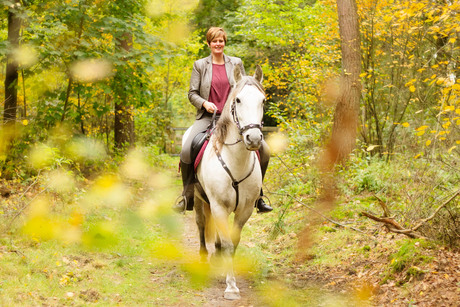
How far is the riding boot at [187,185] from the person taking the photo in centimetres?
669

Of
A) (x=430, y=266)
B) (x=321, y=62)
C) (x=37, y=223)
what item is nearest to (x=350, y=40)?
(x=321, y=62)

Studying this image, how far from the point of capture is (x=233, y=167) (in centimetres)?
564

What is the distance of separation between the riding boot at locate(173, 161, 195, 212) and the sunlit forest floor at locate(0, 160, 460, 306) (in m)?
0.96

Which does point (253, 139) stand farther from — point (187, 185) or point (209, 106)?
point (187, 185)

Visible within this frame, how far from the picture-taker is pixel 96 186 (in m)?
10.8

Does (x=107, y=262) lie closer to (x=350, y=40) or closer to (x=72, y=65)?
(x=72, y=65)

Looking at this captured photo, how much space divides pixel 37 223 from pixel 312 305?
171 inches

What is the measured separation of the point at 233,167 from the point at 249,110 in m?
0.87

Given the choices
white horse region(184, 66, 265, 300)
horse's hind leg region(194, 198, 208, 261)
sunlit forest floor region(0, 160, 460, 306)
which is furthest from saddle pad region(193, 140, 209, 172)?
sunlit forest floor region(0, 160, 460, 306)

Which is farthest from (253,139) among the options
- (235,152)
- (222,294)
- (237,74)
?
(222,294)

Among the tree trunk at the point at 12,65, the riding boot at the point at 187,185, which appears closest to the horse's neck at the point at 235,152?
the riding boot at the point at 187,185

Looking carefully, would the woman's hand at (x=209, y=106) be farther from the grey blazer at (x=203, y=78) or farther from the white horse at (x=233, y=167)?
the white horse at (x=233, y=167)

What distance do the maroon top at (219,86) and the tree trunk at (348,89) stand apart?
12.3 feet

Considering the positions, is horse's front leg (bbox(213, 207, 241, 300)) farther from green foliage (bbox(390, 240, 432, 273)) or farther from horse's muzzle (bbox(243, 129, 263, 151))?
green foliage (bbox(390, 240, 432, 273))
